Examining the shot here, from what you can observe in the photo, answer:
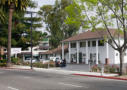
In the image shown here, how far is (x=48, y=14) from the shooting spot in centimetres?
6794

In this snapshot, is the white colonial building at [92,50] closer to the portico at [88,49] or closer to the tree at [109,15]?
the portico at [88,49]

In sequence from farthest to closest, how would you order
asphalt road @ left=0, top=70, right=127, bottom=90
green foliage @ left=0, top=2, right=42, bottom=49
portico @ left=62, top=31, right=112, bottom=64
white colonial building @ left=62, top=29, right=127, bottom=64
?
green foliage @ left=0, top=2, right=42, bottom=49, portico @ left=62, top=31, right=112, bottom=64, white colonial building @ left=62, top=29, right=127, bottom=64, asphalt road @ left=0, top=70, right=127, bottom=90

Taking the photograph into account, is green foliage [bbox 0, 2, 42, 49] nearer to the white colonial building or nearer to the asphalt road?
the white colonial building

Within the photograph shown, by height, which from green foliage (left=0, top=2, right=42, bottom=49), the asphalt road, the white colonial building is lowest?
the asphalt road

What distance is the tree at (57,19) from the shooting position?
65.3 m

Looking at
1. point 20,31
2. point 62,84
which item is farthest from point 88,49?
point 62,84

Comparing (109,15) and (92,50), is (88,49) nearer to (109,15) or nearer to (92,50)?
(92,50)

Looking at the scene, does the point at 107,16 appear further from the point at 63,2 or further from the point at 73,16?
the point at 63,2

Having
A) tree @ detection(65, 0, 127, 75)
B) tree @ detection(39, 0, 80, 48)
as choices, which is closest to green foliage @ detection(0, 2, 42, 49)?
tree @ detection(39, 0, 80, 48)

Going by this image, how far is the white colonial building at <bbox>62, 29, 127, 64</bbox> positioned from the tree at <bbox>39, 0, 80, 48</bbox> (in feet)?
49.3

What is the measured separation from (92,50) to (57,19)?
75.6 ft

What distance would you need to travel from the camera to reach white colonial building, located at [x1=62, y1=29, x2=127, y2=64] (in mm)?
42438

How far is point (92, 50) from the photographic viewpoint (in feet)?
153

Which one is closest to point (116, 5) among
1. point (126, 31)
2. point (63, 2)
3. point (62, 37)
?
point (126, 31)
